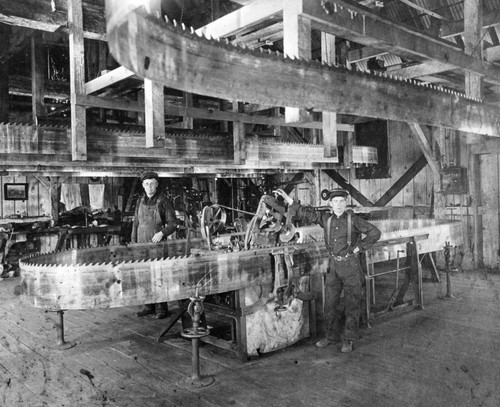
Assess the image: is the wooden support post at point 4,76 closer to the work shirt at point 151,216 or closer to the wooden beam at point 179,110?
the wooden beam at point 179,110

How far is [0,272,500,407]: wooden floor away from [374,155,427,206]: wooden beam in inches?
168

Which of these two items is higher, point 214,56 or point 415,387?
point 214,56

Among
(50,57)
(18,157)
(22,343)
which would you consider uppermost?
(50,57)

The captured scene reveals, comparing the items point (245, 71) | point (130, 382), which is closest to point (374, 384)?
point (130, 382)

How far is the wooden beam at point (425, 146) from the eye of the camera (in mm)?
8688

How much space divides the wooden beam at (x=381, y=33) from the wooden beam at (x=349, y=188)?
7.38 meters

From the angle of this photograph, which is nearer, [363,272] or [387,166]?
[363,272]

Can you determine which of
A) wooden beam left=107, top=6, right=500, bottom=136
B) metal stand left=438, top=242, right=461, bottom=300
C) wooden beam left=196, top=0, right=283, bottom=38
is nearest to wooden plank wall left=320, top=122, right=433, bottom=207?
metal stand left=438, top=242, right=461, bottom=300

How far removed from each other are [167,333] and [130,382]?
1.43 m

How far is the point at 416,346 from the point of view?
4.94 m

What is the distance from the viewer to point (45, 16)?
12.4 feet

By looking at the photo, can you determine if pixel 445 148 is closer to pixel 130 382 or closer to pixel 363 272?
pixel 363 272

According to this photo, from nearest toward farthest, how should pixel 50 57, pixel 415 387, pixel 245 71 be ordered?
1. pixel 245 71
2. pixel 415 387
3. pixel 50 57

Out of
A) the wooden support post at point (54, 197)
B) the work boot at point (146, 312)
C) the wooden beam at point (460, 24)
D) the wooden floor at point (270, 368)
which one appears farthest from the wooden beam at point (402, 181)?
the wooden support post at point (54, 197)
